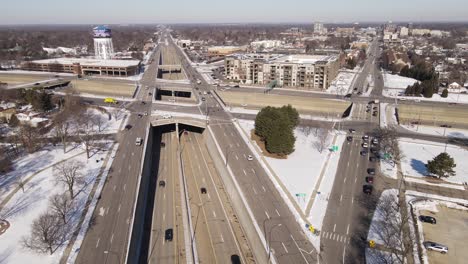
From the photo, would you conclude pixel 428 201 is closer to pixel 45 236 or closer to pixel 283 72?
pixel 45 236

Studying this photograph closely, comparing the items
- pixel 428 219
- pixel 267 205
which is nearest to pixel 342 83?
pixel 428 219

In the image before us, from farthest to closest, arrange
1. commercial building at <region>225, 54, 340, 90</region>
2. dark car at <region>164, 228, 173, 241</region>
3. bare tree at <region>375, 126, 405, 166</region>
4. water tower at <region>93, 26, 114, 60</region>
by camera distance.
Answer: water tower at <region>93, 26, 114, 60</region> → commercial building at <region>225, 54, 340, 90</region> → bare tree at <region>375, 126, 405, 166</region> → dark car at <region>164, 228, 173, 241</region>

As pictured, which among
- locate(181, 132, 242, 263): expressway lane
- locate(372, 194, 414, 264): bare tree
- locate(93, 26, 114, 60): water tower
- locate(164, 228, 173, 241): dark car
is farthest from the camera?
locate(93, 26, 114, 60): water tower

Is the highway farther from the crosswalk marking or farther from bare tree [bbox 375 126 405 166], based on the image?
bare tree [bbox 375 126 405 166]

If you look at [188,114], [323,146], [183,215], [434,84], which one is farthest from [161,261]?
[434,84]

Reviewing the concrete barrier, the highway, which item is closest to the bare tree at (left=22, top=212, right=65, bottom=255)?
the concrete barrier

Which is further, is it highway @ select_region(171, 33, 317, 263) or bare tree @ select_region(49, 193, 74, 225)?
bare tree @ select_region(49, 193, 74, 225)
